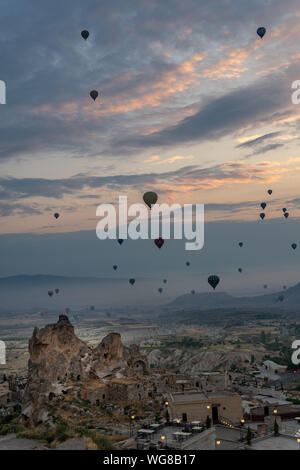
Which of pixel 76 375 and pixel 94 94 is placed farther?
pixel 94 94

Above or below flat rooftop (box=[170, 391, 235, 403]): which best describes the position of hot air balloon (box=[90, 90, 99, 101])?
above

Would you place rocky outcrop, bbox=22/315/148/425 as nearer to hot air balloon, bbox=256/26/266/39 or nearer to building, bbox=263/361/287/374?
hot air balloon, bbox=256/26/266/39

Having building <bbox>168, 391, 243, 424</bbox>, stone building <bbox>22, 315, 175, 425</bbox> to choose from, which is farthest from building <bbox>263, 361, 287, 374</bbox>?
building <bbox>168, 391, 243, 424</bbox>

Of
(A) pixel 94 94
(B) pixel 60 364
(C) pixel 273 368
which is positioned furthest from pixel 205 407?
(C) pixel 273 368

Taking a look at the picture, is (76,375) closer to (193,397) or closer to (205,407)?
(193,397)

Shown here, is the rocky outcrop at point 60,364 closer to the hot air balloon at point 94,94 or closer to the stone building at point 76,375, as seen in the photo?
the stone building at point 76,375
